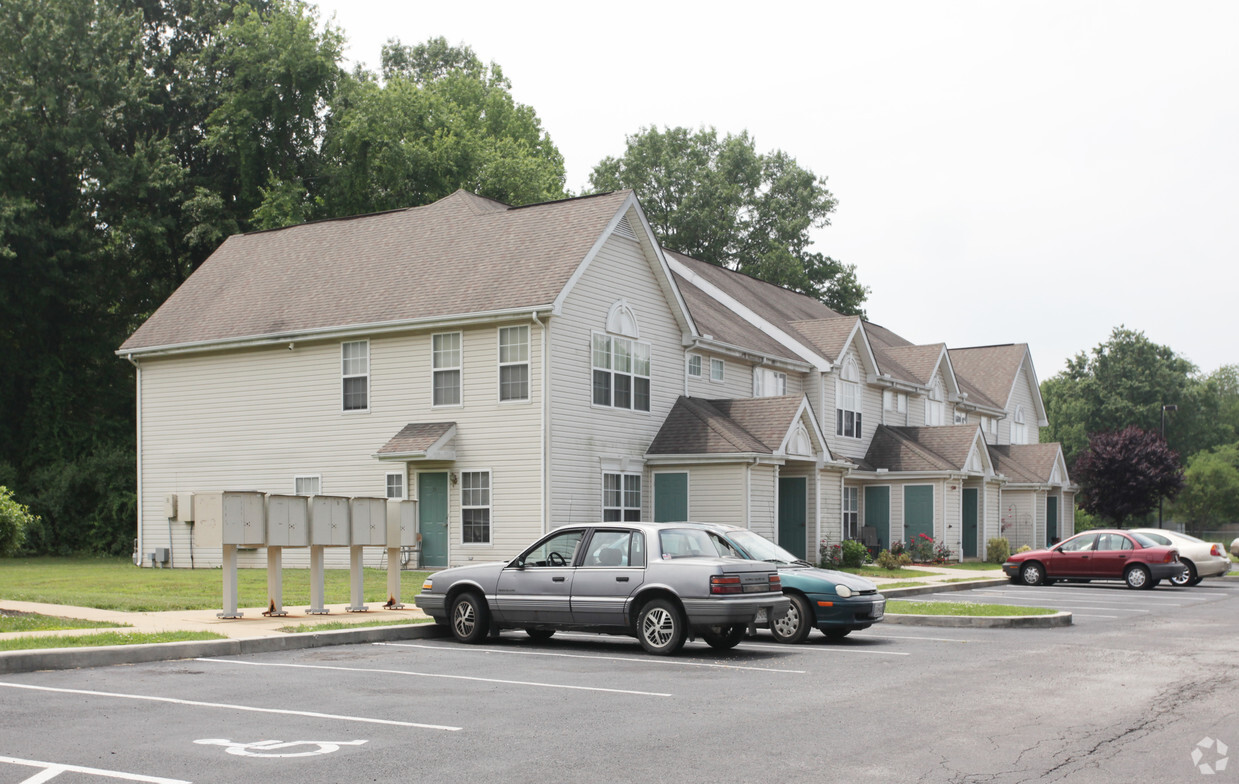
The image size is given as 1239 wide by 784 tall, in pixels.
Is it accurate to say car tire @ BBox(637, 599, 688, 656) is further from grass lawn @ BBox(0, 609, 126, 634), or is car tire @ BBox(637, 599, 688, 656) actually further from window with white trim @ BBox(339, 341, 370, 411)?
window with white trim @ BBox(339, 341, 370, 411)

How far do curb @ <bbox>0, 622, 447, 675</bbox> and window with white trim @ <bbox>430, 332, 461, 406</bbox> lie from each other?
41.0 ft

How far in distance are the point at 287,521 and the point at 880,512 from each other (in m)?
26.2

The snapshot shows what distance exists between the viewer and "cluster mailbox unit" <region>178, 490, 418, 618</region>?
15.9 m

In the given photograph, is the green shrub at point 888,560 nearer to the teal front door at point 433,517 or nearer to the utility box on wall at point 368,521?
the teal front door at point 433,517

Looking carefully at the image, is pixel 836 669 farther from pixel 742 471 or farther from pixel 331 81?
pixel 331 81

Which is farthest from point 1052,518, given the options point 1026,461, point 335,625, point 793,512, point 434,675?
point 434,675

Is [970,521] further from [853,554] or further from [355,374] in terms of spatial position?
[355,374]

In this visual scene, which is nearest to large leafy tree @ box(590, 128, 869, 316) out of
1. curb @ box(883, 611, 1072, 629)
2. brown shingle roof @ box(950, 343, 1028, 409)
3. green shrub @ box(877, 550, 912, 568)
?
brown shingle roof @ box(950, 343, 1028, 409)

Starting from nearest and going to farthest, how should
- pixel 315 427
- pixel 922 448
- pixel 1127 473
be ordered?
1. pixel 315 427
2. pixel 922 448
3. pixel 1127 473

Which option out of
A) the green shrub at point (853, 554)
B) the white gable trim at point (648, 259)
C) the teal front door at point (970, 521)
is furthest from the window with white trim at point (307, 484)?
the teal front door at point (970, 521)

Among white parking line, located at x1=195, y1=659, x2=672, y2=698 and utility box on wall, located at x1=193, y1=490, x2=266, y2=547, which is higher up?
utility box on wall, located at x1=193, y1=490, x2=266, y2=547

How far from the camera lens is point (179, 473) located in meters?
32.9

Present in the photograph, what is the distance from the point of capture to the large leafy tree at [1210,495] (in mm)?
79938

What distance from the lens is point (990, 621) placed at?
18344mm
